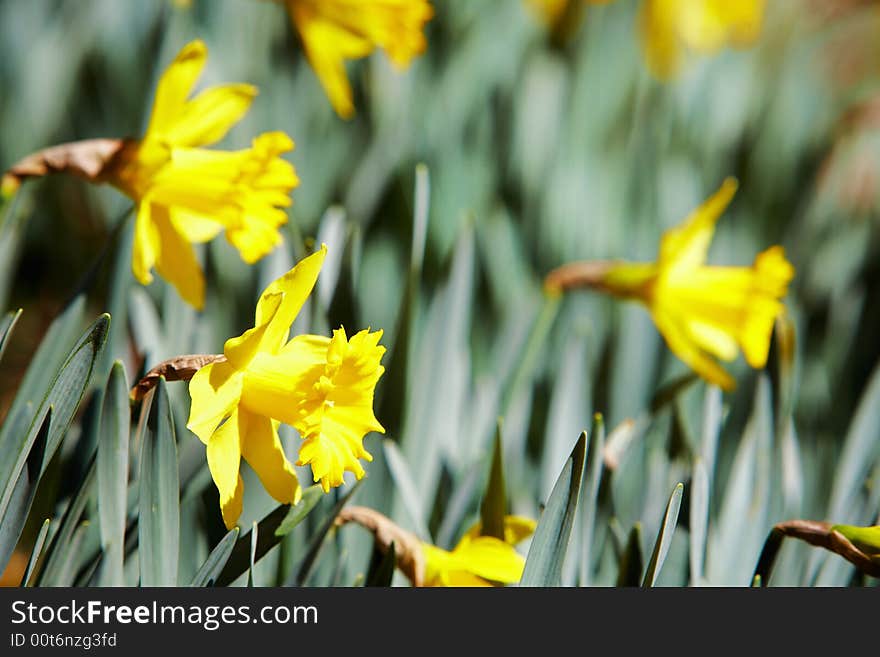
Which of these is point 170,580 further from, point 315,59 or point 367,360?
point 315,59

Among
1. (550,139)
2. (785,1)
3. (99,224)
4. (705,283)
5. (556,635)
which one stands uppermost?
(785,1)

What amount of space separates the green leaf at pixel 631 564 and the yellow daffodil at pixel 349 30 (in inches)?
25.3

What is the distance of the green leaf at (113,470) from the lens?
1.90 feet

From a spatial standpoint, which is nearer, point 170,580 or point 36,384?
point 170,580

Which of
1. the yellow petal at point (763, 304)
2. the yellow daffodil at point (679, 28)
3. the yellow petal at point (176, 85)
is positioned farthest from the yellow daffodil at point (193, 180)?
the yellow daffodil at point (679, 28)

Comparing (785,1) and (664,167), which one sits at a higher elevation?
(785,1)

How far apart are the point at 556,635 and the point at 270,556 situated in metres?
0.26

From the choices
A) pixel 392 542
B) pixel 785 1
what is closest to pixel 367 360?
pixel 392 542

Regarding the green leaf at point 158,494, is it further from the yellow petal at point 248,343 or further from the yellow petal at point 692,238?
the yellow petal at point 692,238

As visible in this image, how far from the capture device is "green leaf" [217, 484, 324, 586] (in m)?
0.61

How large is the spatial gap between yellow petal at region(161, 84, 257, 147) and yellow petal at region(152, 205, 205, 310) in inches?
2.8

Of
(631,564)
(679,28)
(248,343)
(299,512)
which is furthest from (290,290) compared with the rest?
(679,28)

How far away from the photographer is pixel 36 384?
718mm

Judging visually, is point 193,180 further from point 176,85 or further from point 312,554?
point 312,554
